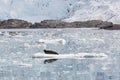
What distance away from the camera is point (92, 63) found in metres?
28.4

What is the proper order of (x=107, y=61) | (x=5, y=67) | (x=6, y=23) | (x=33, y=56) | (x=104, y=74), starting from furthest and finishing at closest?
1. (x=6, y=23)
2. (x=33, y=56)
3. (x=107, y=61)
4. (x=5, y=67)
5. (x=104, y=74)

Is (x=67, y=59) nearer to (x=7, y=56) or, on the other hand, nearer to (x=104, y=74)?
(x=7, y=56)

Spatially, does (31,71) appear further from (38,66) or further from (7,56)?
(7,56)

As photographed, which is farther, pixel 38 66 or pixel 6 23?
pixel 6 23

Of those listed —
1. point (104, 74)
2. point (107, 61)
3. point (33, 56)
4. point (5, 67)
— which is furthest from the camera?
point (33, 56)

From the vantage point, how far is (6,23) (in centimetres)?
17412

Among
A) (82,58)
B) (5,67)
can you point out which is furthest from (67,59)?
(5,67)

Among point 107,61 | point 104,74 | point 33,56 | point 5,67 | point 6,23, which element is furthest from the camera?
point 6,23

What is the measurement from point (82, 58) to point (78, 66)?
3.92 metres

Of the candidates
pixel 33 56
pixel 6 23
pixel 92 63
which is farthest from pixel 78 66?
pixel 6 23

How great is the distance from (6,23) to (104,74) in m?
151

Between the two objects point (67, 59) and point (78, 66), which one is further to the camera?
point (67, 59)

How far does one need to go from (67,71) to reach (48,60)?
5050 millimetres

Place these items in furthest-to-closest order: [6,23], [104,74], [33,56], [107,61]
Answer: [6,23]
[33,56]
[107,61]
[104,74]
